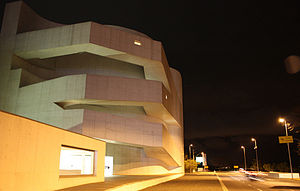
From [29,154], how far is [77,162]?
791cm

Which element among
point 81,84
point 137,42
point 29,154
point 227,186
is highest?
point 137,42

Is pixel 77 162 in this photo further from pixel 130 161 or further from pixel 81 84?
pixel 130 161

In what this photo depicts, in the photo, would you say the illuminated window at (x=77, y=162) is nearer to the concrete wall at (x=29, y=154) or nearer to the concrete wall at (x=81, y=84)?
the concrete wall at (x=29, y=154)

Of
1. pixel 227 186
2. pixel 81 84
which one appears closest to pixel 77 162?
pixel 227 186

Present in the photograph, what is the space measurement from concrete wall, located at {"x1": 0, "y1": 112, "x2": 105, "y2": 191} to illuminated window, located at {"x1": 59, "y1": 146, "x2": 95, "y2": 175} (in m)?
3.89

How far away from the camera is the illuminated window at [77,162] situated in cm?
1713

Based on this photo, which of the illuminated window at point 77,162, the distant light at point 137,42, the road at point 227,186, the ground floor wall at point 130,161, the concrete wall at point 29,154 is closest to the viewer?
the concrete wall at point 29,154

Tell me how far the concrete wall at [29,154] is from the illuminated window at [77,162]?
12.8 feet

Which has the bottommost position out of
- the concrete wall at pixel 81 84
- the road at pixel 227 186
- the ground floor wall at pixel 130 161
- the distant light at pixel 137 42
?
the road at pixel 227 186

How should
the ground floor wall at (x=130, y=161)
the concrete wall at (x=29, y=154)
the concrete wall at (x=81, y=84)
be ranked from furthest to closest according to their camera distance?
the ground floor wall at (x=130, y=161), the concrete wall at (x=81, y=84), the concrete wall at (x=29, y=154)

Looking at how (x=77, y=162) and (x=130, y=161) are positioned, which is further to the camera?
(x=130, y=161)

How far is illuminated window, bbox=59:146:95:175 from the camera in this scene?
17130mm

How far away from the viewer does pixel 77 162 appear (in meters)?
17.5

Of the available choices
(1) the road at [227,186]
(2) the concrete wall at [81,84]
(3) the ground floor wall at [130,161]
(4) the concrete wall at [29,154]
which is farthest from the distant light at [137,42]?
(4) the concrete wall at [29,154]
